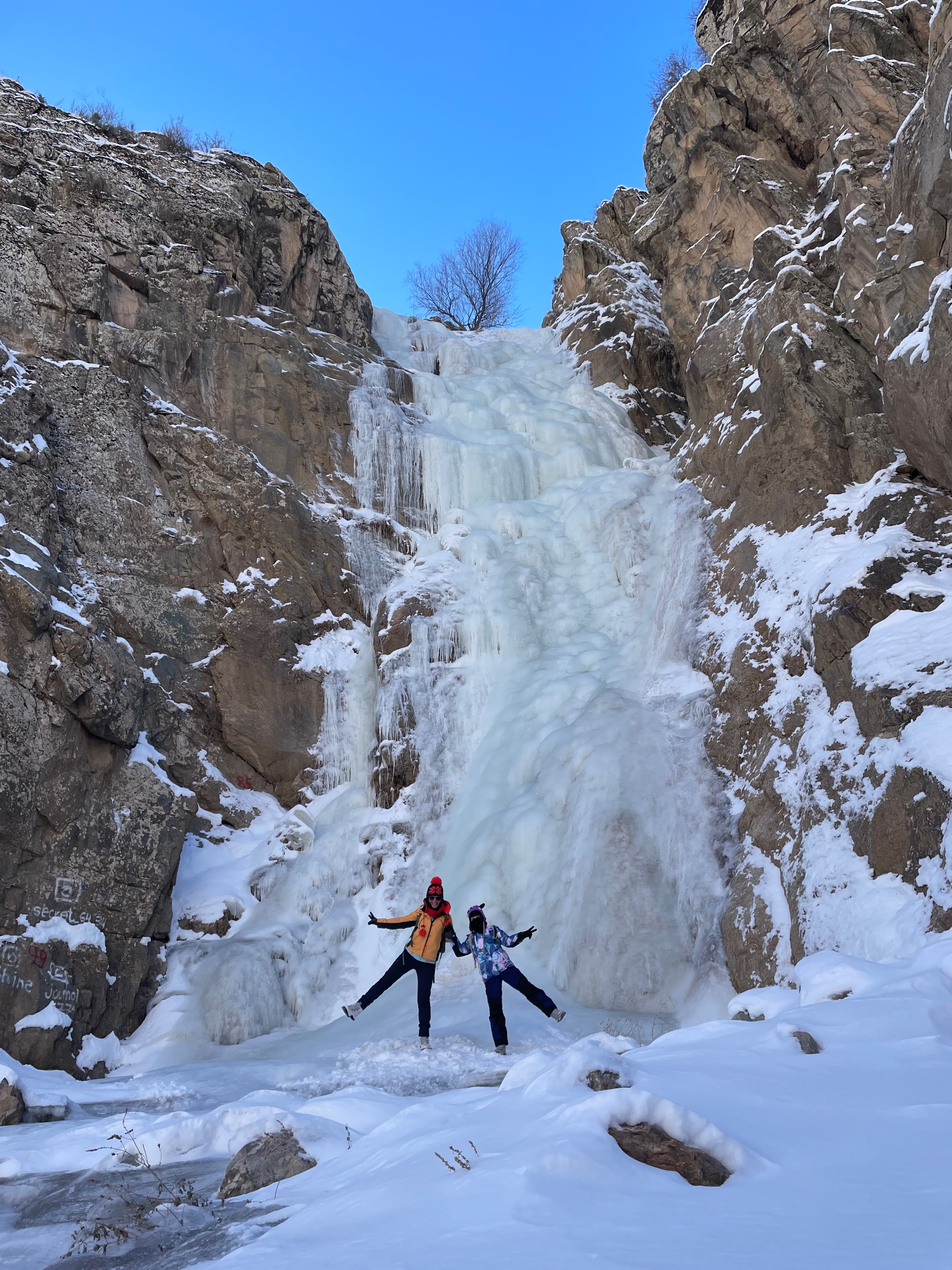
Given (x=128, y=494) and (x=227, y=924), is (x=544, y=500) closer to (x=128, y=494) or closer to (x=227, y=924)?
(x=128, y=494)

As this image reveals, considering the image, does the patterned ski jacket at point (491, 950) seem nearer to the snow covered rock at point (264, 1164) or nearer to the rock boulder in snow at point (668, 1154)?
the snow covered rock at point (264, 1164)

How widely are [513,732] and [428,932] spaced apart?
524 centimetres

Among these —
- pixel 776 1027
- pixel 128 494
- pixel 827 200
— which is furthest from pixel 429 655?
pixel 776 1027

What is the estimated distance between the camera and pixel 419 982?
26.8 feet

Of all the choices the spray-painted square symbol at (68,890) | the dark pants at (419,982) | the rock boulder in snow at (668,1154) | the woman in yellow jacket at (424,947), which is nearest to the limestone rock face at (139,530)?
the spray-painted square symbol at (68,890)

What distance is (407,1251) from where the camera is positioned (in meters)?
2.30

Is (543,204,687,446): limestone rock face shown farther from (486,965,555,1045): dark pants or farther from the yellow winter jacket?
(486,965,555,1045): dark pants

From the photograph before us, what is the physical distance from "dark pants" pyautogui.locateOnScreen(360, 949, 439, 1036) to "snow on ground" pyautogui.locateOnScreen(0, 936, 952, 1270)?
2320mm

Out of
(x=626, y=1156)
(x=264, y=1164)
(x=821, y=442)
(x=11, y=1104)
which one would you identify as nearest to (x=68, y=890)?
(x=11, y=1104)

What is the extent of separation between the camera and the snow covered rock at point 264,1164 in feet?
12.5

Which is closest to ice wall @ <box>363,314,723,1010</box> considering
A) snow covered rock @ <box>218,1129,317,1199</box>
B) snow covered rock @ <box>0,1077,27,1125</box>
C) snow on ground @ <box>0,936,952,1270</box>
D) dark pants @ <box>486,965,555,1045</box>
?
dark pants @ <box>486,965,555,1045</box>

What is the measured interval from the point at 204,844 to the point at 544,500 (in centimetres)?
878

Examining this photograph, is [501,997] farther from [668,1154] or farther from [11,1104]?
[668,1154]

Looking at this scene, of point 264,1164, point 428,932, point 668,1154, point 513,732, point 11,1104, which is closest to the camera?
point 668,1154
